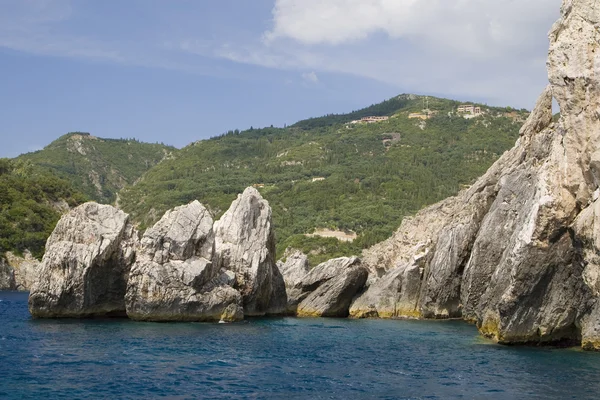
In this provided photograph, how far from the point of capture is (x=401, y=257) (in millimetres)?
81125

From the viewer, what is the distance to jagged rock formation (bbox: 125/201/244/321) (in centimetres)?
5069

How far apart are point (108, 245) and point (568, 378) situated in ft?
114

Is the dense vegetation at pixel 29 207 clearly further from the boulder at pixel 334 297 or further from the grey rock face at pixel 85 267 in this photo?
the grey rock face at pixel 85 267

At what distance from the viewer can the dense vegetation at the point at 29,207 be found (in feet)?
A: 351

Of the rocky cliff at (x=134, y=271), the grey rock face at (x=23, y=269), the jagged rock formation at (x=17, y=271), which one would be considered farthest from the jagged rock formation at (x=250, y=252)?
the grey rock face at (x=23, y=269)

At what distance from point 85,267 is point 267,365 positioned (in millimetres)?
21537

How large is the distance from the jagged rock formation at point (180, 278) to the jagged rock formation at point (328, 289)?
13.4m

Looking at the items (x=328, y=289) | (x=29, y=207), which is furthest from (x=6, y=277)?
(x=328, y=289)

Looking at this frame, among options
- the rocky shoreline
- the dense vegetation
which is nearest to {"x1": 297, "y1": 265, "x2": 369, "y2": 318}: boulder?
the rocky shoreline

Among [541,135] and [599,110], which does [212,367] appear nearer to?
[599,110]

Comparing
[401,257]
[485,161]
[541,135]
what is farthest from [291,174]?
[541,135]

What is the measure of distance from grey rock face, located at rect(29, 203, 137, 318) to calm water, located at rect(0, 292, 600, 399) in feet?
8.25

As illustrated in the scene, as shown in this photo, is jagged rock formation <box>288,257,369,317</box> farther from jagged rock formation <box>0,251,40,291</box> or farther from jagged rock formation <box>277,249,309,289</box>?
jagged rock formation <box>0,251,40,291</box>

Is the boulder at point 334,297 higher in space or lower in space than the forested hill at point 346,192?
lower
